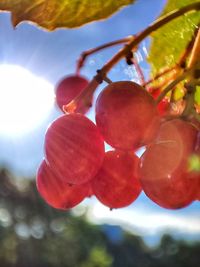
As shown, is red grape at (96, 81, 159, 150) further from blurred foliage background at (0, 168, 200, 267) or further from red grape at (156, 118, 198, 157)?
blurred foliage background at (0, 168, 200, 267)

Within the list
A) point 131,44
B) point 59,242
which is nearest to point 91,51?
point 131,44

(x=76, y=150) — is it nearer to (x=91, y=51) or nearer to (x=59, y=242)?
(x=91, y=51)

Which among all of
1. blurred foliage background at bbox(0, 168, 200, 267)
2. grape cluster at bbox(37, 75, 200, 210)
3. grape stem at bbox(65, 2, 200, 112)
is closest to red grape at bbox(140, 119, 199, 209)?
grape cluster at bbox(37, 75, 200, 210)

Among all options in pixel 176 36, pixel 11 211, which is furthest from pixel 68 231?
pixel 176 36

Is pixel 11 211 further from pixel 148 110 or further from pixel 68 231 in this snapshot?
pixel 148 110

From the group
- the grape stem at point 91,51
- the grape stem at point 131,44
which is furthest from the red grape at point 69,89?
the grape stem at point 131,44

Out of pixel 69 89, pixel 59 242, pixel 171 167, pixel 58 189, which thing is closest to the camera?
pixel 171 167
